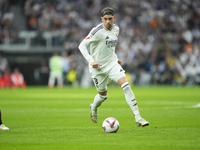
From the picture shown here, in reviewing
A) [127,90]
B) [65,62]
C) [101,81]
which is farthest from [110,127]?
[65,62]

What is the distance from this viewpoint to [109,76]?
324 inches

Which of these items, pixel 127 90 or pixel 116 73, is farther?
pixel 116 73

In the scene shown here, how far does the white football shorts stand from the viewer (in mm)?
8062

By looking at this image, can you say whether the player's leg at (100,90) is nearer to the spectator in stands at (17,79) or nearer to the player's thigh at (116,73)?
the player's thigh at (116,73)

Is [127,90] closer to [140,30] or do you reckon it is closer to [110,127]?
[110,127]

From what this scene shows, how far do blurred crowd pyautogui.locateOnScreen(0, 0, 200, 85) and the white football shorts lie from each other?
21.6 meters

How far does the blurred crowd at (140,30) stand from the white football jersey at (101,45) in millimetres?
21611

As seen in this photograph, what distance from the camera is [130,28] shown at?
1266 inches

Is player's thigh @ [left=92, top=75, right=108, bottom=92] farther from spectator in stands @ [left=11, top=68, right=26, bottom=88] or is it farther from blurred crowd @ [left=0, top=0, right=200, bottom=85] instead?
blurred crowd @ [left=0, top=0, right=200, bottom=85]

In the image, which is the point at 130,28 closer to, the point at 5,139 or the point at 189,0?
the point at 189,0

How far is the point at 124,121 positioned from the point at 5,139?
3543 millimetres

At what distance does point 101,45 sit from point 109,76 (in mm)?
691

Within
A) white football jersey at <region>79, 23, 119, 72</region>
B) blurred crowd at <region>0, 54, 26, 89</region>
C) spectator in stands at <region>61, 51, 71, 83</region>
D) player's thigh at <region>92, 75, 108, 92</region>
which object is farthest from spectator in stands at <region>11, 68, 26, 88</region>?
white football jersey at <region>79, 23, 119, 72</region>

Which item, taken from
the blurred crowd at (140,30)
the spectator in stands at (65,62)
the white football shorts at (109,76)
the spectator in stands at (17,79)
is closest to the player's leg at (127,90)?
the white football shorts at (109,76)
